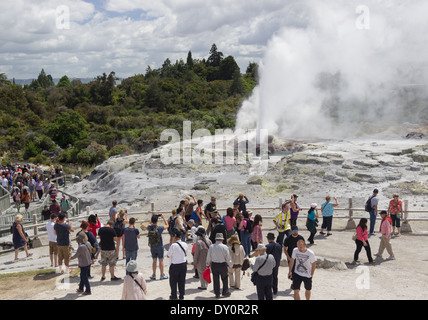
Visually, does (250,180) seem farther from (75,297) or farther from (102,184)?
→ (75,297)

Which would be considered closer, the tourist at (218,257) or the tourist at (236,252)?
the tourist at (218,257)

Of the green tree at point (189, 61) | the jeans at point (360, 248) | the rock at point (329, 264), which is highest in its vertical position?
the green tree at point (189, 61)

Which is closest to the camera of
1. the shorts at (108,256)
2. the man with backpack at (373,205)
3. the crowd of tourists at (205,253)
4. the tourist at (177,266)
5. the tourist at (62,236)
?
the crowd of tourists at (205,253)

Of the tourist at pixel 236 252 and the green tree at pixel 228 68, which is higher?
the green tree at pixel 228 68

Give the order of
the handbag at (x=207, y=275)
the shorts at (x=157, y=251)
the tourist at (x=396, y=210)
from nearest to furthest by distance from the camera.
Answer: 1. the handbag at (x=207, y=275)
2. the shorts at (x=157, y=251)
3. the tourist at (x=396, y=210)

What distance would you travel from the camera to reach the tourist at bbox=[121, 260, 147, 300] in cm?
671

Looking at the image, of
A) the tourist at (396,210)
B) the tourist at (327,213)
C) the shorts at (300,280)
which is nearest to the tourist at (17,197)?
the tourist at (327,213)

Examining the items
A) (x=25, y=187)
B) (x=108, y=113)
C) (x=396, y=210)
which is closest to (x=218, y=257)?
(x=396, y=210)

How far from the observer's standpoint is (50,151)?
4034 cm

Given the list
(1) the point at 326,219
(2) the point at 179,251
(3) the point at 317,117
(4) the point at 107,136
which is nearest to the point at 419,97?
(3) the point at 317,117

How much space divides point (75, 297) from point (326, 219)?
25.0 feet

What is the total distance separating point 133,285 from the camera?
22.1 ft

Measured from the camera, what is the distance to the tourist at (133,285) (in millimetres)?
6707

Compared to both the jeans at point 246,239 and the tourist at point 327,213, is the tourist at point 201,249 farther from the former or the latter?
the tourist at point 327,213
